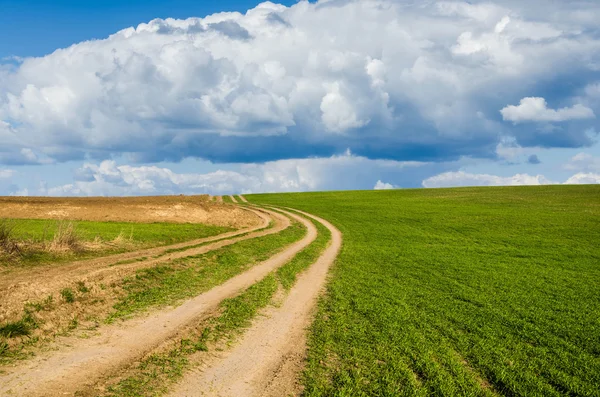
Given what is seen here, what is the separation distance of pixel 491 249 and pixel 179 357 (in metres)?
32.1

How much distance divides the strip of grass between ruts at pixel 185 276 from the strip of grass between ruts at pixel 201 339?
2425 mm

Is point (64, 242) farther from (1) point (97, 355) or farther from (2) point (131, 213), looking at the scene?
(2) point (131, 213)

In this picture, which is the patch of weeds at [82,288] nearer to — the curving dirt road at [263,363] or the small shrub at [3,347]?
the small shrub at [3,347]

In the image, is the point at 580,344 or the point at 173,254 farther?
the point at 173,254

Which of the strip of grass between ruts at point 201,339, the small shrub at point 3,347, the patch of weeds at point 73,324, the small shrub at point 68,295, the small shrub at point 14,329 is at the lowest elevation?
the strip of grass between ruts at point 201,339

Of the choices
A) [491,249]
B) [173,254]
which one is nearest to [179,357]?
[173,254]

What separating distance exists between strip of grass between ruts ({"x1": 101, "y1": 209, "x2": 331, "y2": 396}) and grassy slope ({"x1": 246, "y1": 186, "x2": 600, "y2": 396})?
8.61ft

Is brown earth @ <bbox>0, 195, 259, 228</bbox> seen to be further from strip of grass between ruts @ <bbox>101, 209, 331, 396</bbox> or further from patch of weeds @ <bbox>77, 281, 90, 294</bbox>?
patch of weeds @ <bbox>77, 281, 90, 294</bbox>

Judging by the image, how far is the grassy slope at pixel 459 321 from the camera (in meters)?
10.6

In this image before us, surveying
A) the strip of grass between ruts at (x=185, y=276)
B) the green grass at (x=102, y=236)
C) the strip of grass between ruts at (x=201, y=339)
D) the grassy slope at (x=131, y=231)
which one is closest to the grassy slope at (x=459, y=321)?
the strip of grass between ruts at (x=201, y=339)

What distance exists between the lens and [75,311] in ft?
50.1

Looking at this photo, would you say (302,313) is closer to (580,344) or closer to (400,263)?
(580,344)

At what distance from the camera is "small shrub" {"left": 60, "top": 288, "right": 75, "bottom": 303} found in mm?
16094

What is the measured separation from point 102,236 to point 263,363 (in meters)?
27.0
